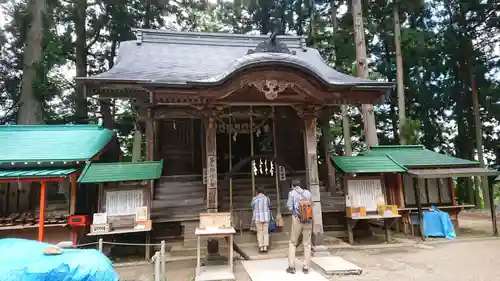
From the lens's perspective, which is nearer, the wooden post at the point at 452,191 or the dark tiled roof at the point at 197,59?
the dark tiled roof at the point at 197,59

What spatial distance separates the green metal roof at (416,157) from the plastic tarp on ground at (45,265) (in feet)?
29.4

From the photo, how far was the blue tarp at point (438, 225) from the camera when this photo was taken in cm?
941

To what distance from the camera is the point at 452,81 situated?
64.6 ft

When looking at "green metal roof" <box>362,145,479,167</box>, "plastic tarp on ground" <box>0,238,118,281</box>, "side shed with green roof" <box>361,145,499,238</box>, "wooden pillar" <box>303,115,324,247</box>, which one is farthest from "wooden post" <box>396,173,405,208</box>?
"plastic tarp on ground" <box>0,238,118,281</box>

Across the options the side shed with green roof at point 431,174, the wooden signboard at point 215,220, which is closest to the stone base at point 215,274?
the wooden signboard at point 215,220

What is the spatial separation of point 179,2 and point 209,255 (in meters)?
18.2

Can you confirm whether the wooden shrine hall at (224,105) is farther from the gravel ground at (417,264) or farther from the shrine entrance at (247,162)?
the gravel ground at (417,264)

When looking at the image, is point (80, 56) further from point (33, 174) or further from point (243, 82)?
point (243, 82)

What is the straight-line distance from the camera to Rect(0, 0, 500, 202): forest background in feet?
55.1

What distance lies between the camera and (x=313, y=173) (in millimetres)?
7809

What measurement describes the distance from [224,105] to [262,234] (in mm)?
3403

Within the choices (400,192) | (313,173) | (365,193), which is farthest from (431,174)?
(313,173)

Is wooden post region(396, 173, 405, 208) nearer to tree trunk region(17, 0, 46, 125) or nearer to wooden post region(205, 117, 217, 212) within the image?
wooden post region(205, 117, 217, 212)

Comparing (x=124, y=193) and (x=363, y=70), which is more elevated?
(x=363, y=70)
